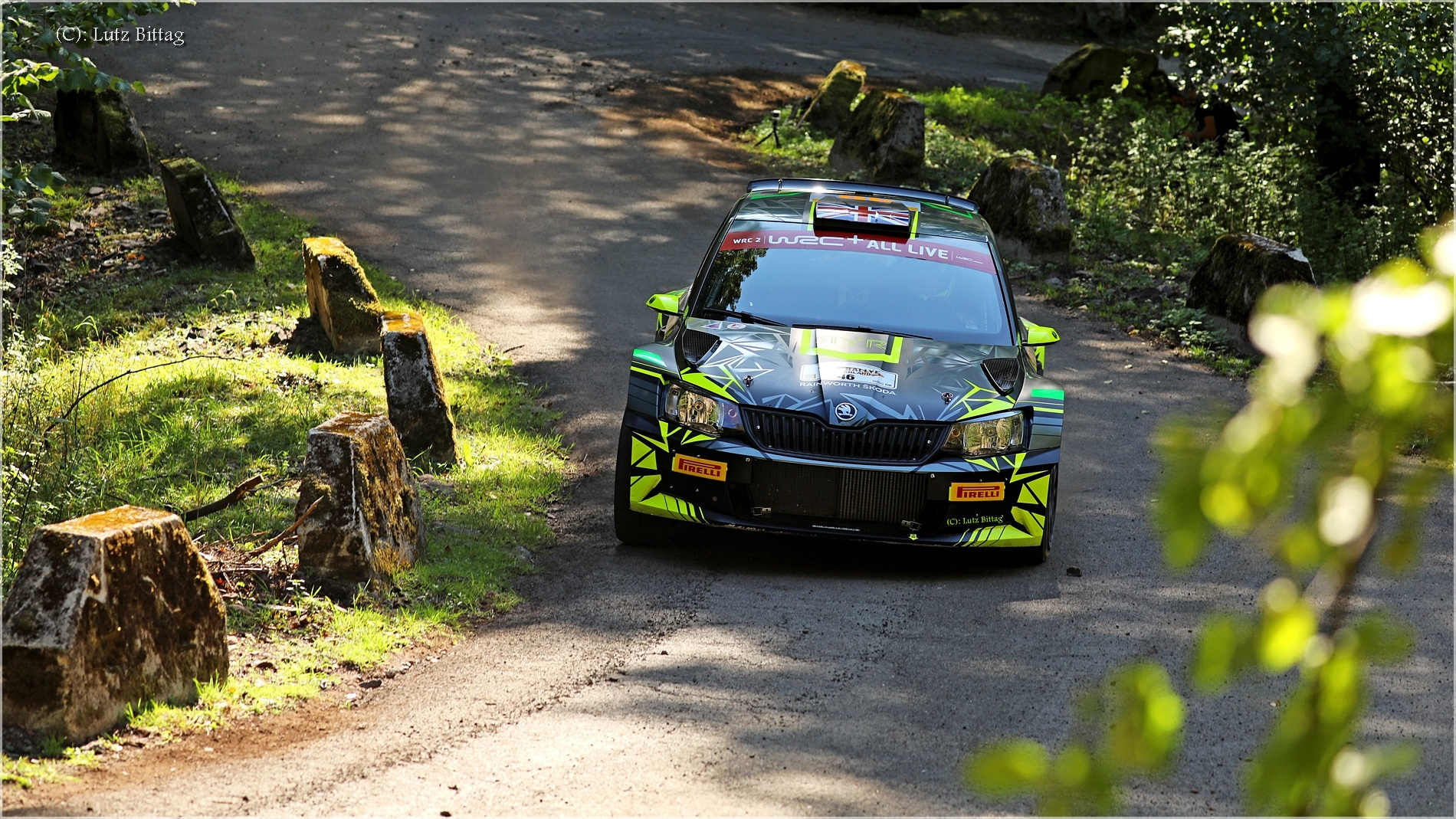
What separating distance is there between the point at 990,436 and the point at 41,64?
4.86 m

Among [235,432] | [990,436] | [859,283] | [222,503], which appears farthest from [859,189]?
[222,503]

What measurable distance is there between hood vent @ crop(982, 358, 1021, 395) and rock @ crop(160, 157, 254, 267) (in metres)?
8.09

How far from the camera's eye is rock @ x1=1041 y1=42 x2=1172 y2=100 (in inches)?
899

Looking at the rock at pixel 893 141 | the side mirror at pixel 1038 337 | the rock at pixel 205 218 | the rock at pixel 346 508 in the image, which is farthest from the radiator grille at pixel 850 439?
the rock at pixel 893 141

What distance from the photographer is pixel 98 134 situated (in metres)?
14.4

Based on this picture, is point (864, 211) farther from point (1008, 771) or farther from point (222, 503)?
point (1008, 771)

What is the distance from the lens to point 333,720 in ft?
16.0

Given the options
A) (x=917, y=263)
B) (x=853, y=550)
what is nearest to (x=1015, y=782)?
(x=853, y=550)

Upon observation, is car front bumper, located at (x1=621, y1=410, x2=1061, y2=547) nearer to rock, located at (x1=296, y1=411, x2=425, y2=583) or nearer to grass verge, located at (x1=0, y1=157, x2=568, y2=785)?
grass verge, located at (x1=0, y1=157, x2=568, y2=785)

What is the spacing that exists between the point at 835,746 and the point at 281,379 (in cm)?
603

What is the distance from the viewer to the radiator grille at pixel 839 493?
6.30 metres

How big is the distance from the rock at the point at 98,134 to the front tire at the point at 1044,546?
12.0 metres

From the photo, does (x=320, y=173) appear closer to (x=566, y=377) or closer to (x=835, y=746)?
(x=566, y=377)

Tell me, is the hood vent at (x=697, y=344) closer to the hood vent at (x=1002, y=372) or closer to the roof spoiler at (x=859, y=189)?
the hood vent at (x=1002, y=372)
